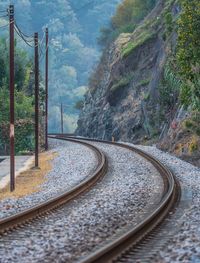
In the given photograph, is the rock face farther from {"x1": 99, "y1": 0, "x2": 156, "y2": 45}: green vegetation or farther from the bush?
{"x1": 99, "y1": 0, "x2": 156, "y2": 45}: green vegetation

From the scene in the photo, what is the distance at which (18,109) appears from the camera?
45.9 meters

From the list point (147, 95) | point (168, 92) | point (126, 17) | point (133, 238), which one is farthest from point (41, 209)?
point (126, 17)

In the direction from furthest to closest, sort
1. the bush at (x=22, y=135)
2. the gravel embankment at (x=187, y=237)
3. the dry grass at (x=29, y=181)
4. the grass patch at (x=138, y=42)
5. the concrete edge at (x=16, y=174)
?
the grass patch at (x=138, y=42) → the bush at (x=22, y=135) → the concrete edge at (x=16, y=174) → the dry grass at (x=29, y=181) → the gravel embankment at (x=187, y=237)

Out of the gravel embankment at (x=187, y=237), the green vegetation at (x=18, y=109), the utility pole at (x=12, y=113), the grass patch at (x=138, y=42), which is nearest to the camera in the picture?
the gravel embankment at (x=187, y=237)

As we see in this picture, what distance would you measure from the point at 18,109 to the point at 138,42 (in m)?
25.5

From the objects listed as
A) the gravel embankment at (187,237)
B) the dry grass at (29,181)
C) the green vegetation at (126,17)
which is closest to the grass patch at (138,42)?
the green vegetation at (126,17)

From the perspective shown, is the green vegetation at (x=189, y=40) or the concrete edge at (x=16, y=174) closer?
the green vegetation at (x=189, y=40)

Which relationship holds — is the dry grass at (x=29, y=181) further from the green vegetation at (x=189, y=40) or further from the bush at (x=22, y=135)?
the bush at (x=22, y=135)

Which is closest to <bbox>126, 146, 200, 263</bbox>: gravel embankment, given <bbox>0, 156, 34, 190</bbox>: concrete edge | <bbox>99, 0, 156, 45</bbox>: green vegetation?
<bbox>0, 156, 34, 190</bbox>: concrete edge

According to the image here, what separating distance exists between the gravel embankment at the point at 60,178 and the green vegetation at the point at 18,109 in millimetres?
8246

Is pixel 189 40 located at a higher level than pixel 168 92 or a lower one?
higher

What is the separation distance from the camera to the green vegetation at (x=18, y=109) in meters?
44.6

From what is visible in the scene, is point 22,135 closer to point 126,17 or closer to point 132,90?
point 132,90

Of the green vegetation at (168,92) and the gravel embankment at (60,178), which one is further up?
the green vegetation at (168,92)
